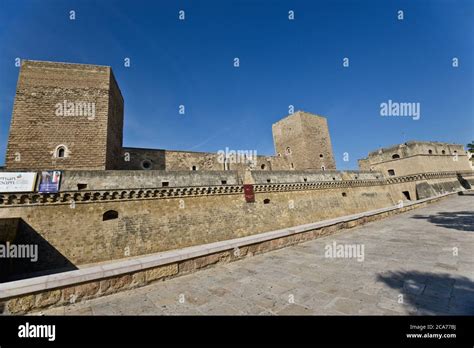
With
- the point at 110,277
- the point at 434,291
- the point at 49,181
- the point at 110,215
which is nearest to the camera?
the point at 434,291

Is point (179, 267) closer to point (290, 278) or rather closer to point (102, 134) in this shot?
point (290, 278)

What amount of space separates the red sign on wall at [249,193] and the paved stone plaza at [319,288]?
33.4ft

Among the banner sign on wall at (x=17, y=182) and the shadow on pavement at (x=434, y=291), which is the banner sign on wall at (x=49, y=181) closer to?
the banner sign on wall at (x=17, y=182)

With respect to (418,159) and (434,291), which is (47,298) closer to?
(434,291)

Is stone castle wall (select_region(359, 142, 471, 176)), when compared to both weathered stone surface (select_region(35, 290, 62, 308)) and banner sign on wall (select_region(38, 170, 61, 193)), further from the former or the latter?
banner sign on wall (select_region(38, 170, 61, 193))

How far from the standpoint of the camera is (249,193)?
51.7 feet

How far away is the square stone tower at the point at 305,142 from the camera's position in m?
27.5

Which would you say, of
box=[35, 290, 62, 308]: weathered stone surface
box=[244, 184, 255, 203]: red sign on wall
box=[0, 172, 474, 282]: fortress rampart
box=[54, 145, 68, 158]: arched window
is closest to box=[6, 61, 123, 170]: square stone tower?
box=[54, 145, 68, 158]: arched window

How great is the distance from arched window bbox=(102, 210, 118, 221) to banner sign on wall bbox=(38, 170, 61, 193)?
249 centimetres

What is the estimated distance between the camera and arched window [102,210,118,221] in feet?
36.2

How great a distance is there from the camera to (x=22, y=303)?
2.78 m

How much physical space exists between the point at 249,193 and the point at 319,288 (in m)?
12.4

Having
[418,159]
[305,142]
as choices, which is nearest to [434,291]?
[305,142]
